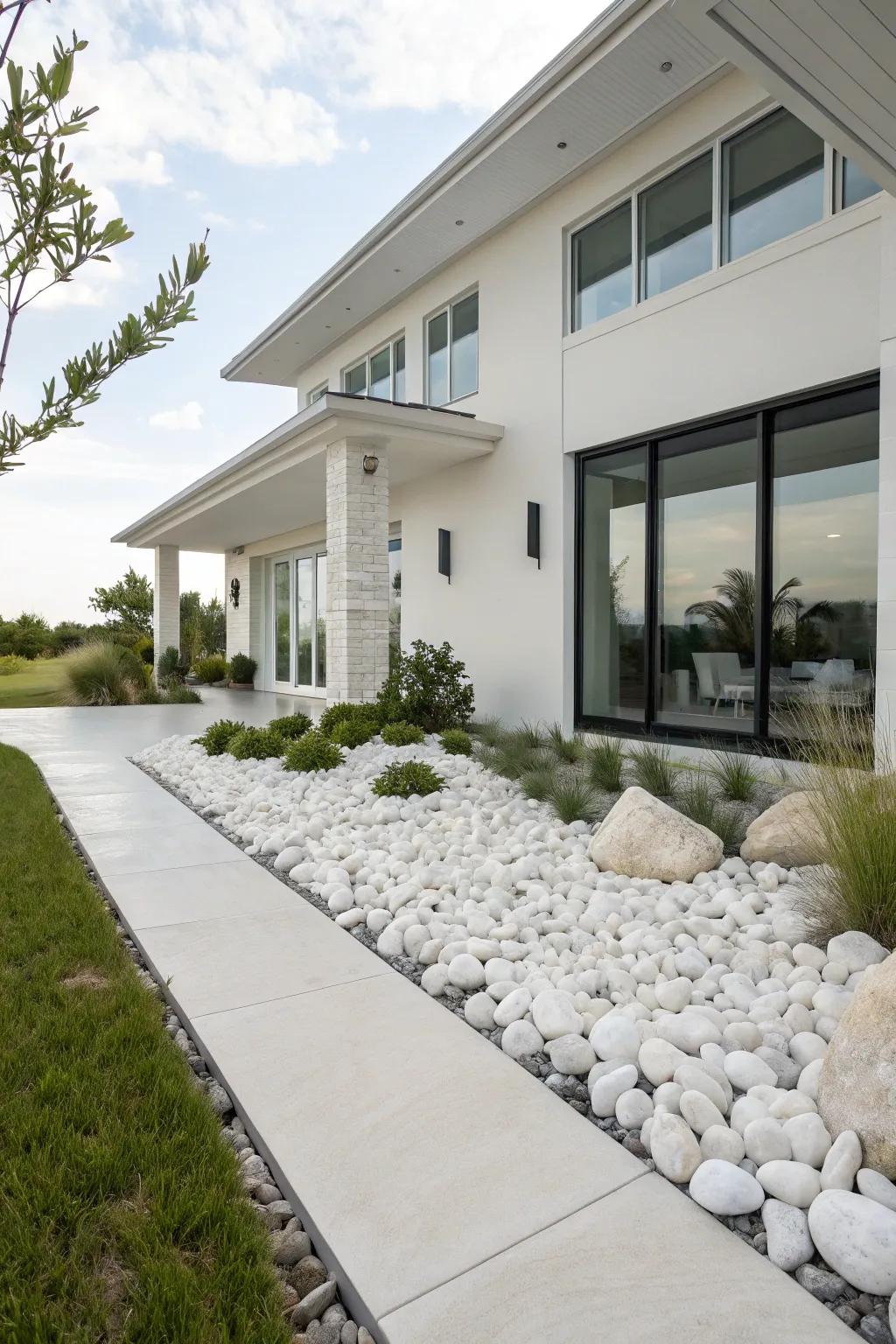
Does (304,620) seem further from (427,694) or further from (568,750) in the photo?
(568,750)

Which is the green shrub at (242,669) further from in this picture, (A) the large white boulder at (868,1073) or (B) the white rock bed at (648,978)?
(A) the large white boulder at (868,1073)

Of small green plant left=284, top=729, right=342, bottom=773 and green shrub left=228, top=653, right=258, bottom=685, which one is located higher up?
green shrub left=228, top=653, right=258, bottom=685

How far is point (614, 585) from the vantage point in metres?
7.54

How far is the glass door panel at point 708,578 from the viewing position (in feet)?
20.8

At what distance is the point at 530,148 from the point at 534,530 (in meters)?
3.40

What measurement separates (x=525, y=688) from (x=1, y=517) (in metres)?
7.33

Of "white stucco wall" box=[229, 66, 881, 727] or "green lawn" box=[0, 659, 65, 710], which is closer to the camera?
"white stucco wall" box=[229, 66, 881, 727]

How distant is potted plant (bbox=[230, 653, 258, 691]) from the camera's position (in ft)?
52.6

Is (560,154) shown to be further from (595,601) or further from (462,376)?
(595,601)

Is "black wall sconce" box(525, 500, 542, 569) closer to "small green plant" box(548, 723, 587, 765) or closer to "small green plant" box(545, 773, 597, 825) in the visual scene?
"small green plant" box(548, 723, 587, 765)

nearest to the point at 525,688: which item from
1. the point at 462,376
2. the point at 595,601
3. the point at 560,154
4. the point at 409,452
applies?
the point at 595,601


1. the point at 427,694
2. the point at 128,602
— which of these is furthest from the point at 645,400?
the point at 128,602

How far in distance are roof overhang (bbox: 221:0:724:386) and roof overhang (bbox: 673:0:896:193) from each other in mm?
1856

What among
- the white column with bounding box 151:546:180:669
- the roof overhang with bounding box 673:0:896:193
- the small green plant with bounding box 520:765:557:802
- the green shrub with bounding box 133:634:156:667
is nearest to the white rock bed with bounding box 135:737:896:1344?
the small green plant with bounding box 520:765:557:802
